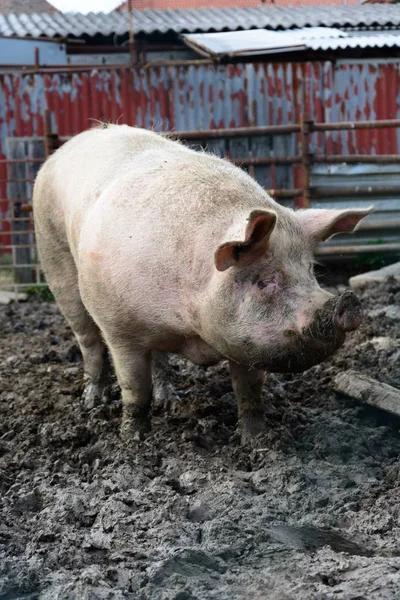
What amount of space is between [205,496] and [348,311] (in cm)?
90

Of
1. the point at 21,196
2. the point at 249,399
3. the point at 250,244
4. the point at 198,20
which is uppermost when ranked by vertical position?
the point at 198,20

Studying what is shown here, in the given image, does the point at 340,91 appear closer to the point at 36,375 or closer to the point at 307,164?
the point at 307,164

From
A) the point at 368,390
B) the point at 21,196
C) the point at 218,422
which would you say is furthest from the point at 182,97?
the point at 368,390

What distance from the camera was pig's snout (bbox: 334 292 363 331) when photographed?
3.26m

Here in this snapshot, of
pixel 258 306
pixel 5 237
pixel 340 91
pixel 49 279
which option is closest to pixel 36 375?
pixel 49 279

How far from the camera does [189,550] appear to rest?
9.39 feet

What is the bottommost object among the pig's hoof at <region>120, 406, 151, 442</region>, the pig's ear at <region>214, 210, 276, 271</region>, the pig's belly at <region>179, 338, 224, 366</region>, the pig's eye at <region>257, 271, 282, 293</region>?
the pig's hoof at <region>120, 406, 151, 442</region>

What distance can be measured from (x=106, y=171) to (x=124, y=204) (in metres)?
0.53

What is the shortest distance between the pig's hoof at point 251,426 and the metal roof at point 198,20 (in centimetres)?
935

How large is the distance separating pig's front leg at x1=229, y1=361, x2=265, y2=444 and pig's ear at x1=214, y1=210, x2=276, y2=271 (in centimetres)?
85

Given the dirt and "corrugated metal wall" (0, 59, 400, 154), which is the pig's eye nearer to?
the dirt

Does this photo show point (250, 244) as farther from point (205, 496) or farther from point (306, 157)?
point (306, 157)

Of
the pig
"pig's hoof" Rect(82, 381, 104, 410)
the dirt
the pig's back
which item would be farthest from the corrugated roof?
the dirt

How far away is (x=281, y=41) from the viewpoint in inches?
465
